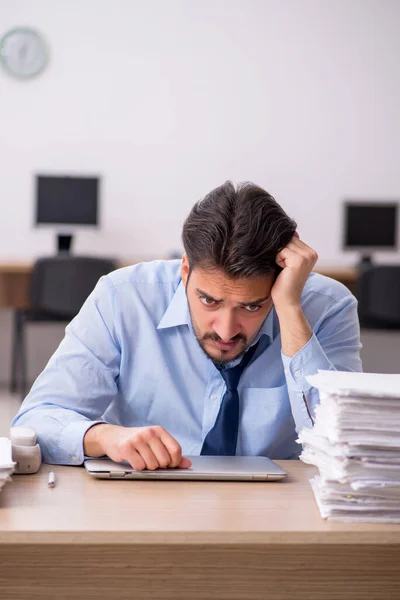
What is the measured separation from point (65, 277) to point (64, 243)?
68cm

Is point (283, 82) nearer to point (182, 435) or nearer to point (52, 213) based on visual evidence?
point (52, 213)

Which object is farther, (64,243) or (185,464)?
(64,243)

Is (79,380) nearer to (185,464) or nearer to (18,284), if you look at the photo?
(185,464)

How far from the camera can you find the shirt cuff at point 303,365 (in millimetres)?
1585

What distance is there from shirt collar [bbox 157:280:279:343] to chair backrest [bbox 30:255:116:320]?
127 inches

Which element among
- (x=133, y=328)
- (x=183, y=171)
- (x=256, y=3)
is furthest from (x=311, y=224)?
(x=133, y=328)

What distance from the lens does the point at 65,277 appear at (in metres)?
4.96

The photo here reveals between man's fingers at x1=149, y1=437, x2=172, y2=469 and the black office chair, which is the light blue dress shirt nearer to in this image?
man's fingers at x1=149, y1=437, x2=172, y2=469

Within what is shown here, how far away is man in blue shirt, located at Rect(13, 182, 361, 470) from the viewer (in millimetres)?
1553

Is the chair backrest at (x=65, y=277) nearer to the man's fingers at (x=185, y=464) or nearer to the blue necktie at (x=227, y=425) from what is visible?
the blue necktie at (x=227, y=425)

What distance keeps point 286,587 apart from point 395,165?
5202 millimetres

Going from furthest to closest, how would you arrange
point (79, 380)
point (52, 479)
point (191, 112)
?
point (191, 112)
point (79, 380)
point (52, 479)

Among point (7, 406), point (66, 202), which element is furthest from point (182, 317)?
point (66, 202)

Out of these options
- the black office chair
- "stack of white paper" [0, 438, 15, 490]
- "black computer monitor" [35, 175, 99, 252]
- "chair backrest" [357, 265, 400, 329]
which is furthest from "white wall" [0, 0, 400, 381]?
"stack of white paper" [0, 438, 15, 490]
